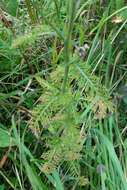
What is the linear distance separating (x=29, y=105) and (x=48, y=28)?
1.98 ft

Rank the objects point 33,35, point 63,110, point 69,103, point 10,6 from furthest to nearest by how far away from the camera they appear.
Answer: point 10,6 < point 63,110 < point 69,103 < point 33,35

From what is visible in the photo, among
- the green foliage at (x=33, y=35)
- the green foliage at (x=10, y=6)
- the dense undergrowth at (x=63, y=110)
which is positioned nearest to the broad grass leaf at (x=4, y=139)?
the dense undergrowth at (x=63, y=110)

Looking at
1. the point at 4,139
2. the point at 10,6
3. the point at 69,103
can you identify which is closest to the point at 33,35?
the point at 69,103

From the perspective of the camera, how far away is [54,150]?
962 millimetres

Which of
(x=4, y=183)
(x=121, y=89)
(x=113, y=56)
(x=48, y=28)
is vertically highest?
(x=48, y=28)

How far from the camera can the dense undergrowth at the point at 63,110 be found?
34.6 inches

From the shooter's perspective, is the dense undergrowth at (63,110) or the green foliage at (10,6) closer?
the dense undergrowth at (63,110)

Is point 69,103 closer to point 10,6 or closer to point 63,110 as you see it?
point 63,110

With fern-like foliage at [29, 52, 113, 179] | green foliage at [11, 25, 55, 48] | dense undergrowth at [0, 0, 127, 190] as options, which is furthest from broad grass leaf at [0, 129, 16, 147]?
green foliage at [11, 25, 55, 48]

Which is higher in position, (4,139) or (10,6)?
(10,6)

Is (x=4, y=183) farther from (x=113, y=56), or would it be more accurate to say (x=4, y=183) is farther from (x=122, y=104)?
(x=113, y=56)

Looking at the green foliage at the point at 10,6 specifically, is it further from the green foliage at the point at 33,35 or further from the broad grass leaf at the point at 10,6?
the green foliage at the point at 33,35

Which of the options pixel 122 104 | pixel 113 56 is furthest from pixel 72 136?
pixel 113 56

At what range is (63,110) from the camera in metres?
1.04
